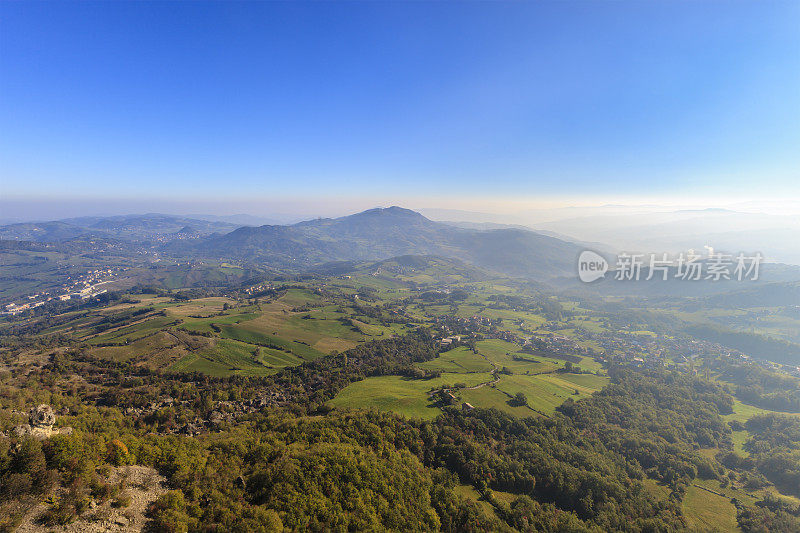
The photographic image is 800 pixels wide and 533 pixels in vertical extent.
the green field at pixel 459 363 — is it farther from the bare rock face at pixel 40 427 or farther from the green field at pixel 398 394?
the bare rock face at pixel 40 427

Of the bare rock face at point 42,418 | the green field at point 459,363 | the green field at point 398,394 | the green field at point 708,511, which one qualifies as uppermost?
the bare rock face at point 42,418

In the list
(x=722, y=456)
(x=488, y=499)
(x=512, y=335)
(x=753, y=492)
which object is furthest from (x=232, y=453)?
(x=512, y=335)

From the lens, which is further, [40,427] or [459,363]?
[459,363]

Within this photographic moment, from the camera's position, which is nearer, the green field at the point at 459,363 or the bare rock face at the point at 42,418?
the bare rock face at the point at 42,418

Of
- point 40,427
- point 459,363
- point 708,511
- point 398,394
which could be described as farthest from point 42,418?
point 459,363

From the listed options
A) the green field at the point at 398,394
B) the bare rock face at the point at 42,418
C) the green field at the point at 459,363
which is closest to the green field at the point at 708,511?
the green field at the point at 398,394

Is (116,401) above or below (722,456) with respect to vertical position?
above

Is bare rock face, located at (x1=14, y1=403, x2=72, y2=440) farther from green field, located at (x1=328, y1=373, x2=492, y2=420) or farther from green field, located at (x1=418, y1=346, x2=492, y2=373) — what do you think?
green field, located at (x1=418, y1=346, x2=492, y2=373)

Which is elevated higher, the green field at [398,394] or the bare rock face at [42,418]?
the bare rock face at [42,418]

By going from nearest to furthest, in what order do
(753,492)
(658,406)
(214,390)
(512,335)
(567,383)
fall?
1. (753,492)
2. (214,390)
3. (658,406)
4. (567,383)
5. (512,335)

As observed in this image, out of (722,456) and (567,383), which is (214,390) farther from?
(722,456)

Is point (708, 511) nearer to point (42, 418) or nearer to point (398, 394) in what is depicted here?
point (398, 394)
